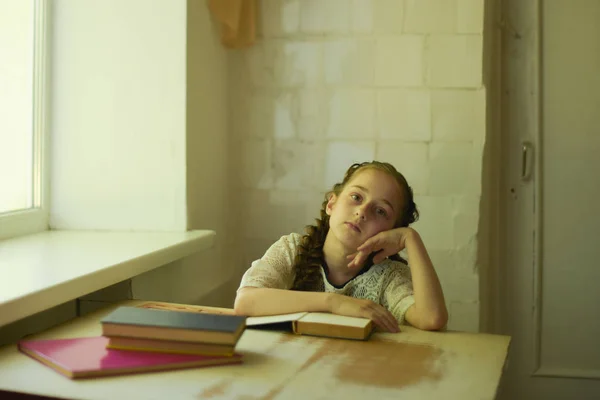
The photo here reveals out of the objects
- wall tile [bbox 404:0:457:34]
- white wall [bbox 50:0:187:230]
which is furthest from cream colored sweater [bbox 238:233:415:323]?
wall tile [bbox 404:0:457:34]

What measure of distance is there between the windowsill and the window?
92 mm

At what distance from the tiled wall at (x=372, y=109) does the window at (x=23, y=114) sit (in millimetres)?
638

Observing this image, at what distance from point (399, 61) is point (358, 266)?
0.84 m

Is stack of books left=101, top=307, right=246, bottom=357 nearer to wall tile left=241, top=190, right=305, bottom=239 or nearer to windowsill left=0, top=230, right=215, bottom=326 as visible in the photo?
windowsill left=0, top=230, right=215, bottom=326

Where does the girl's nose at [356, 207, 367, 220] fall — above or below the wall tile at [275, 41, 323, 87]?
below

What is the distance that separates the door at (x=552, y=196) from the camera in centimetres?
262

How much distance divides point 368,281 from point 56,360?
786mm

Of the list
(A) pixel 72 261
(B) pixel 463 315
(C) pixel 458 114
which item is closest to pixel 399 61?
(C) pixel 458 114

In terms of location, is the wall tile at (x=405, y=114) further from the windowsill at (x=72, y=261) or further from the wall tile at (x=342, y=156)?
the windowsill at (x=72, y=261)

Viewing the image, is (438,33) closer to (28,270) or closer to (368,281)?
(368,281)

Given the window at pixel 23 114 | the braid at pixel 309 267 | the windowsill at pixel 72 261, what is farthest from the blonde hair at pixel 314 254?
the window at pixel 23 114

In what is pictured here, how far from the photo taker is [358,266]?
1878 millimetres

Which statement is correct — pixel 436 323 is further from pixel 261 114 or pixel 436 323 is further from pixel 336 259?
pixel 261 114

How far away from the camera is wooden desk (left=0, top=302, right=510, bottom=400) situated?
1.22 m
